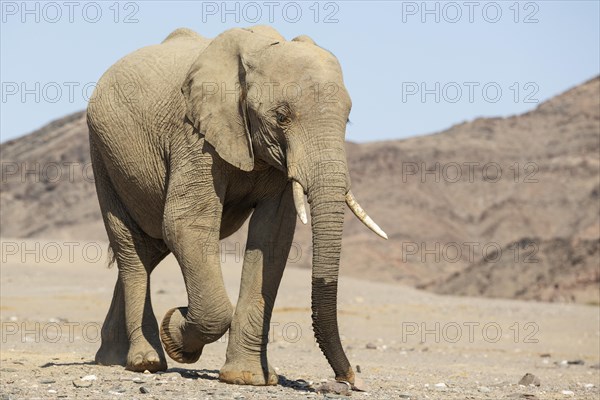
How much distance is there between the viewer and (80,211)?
7438 cm

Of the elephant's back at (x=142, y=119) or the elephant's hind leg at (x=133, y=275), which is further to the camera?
the elephant's hind leg at (x=133, y=275)

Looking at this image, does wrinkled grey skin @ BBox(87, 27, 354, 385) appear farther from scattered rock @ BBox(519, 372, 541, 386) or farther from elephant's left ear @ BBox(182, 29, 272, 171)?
scattered rock @ BBox(519, 372, 541, 386)

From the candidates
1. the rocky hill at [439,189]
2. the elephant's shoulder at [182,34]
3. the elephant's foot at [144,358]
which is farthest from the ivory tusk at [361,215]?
the rocky hill at [439,189]

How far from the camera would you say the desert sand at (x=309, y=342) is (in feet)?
36.1

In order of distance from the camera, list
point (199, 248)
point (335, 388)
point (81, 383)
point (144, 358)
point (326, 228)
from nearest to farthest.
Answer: point (326, 228)
point (335, 388)
point (81, 383)
point (199, 248)
point (144, 358)

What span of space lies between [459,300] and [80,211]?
42.1 metres

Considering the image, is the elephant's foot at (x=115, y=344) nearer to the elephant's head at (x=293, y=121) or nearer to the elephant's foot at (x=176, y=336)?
the elephant's foot at (x=176, y=336)

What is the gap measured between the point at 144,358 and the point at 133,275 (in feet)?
3.12

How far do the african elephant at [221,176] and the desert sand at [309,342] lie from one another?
51 cm

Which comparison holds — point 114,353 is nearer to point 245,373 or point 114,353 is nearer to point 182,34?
point 245,373

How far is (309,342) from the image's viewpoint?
72.7ft

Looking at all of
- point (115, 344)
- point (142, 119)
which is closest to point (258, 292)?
point (142, 119)

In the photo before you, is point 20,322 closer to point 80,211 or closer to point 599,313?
point 599,313

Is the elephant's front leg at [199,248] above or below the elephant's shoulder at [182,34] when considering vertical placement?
below
